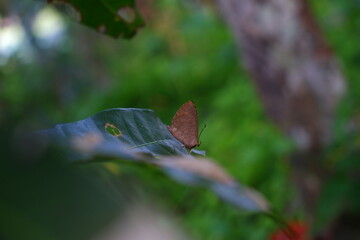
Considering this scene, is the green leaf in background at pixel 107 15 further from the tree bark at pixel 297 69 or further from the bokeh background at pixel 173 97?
the tree bark at pixel 297 69

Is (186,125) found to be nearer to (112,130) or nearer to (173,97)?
(112,130)

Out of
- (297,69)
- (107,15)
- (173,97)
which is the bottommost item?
(107,15)

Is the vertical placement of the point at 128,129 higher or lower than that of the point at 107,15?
lower

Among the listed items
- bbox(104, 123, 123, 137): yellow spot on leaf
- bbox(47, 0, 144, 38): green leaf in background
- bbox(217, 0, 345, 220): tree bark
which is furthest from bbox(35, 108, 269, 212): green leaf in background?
bbox(217, 0, 345, 220): tree bark

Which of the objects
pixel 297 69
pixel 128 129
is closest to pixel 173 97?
pixel 297 69

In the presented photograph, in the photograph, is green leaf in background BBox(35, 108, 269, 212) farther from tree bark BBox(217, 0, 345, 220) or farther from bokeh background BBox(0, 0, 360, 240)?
tree bark BBox(217, 0, 345, 220)

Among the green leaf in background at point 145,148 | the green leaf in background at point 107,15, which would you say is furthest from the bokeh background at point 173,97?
the green leaf in background at point 107,15

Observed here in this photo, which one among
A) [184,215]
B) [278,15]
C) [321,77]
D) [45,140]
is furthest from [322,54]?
[45,140]
